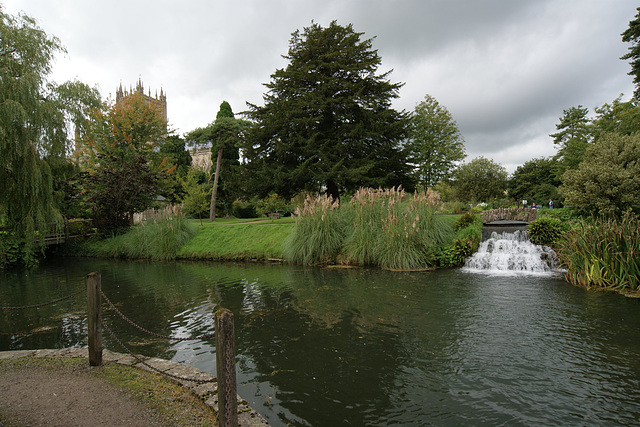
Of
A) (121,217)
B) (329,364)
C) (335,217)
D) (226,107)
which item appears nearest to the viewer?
(329,364)

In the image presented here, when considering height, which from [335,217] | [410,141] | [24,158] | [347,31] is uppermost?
[347,31]

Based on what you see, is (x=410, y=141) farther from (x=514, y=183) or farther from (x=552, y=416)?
(x=514, y=183)

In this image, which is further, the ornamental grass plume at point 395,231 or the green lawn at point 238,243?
the green lawn at point 238,243

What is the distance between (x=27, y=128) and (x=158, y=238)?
34.6ft

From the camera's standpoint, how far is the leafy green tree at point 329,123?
21.2 m

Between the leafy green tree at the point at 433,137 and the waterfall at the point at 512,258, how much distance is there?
12.8 m

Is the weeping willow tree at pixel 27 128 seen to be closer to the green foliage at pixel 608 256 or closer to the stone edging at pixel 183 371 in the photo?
the stone edging at pixel 183 371

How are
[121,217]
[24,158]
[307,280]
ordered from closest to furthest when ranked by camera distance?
1. [24,158]
2. [307,280]
3. [121,217]

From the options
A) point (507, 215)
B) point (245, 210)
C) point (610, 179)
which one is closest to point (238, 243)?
point (507, 215)

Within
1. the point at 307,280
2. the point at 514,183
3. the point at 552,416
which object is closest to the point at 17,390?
the point at 552,416

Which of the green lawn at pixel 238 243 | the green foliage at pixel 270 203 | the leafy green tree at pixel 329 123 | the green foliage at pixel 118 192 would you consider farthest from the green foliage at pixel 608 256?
the green foliage at pixel 270 203

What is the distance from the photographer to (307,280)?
11133 millimetres

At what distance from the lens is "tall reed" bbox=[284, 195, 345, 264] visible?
13789 mm

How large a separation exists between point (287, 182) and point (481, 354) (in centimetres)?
1770
